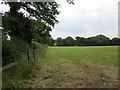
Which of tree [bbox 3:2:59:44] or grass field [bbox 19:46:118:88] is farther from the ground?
tree [bbox 3:2:59:44]

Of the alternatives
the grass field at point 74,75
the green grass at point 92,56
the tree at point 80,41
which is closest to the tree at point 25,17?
the grass field at point 74,75

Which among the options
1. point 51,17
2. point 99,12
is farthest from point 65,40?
point 51,17

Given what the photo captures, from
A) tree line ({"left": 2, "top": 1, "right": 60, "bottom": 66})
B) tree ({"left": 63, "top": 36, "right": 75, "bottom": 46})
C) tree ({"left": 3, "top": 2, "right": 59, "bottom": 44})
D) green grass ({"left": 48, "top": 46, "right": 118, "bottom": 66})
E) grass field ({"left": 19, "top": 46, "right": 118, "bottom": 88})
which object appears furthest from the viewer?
tree ({"left": 63, "top": 36, "right": 75, "bottom": 46})

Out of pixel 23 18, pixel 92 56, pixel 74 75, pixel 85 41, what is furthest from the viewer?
pixel 85 41

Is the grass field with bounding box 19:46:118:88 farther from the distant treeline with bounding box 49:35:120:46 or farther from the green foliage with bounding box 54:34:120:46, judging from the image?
the green foliage with bounding box 54:34:120:46

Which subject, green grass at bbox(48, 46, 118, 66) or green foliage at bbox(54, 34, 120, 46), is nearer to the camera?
green grass at bbox(48, 46, 118, 66)

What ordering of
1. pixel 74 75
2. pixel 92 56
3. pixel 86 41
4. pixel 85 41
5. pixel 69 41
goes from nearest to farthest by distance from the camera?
pixel 74 75 → pixel 92 56 → pixel 86 41 → pixel 85 41 → pixel 69 41

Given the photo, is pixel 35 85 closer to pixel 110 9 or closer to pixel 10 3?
pixel 10 3

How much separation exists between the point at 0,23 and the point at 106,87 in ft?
18.9

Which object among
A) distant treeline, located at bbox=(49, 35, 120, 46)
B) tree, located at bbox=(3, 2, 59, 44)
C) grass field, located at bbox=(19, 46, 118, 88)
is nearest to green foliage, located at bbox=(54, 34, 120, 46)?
distant treeline, located at bbox=(49, 35, 120, 46)

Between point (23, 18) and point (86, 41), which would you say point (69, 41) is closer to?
point (86, 41)

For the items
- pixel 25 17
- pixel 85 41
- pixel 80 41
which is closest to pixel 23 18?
→ pixel 25 17

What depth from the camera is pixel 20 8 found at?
7.29 metres

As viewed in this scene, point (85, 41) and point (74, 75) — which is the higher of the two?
point (85, 41)
